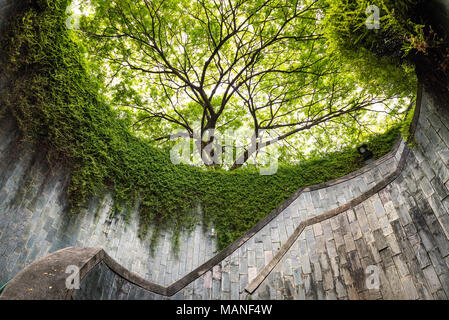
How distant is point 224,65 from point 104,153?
578cm

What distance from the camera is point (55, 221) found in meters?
4.78

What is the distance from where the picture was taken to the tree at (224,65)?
7348 millimetres

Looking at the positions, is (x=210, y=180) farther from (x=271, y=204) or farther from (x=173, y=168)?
(x=271, y=204)

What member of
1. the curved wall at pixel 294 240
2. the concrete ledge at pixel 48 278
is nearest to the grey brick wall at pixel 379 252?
the curved wall at pixel 294 240

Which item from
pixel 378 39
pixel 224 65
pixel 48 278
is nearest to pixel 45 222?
pixel 48 278

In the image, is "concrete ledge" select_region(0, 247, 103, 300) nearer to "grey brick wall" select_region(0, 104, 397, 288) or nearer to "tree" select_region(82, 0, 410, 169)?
"grey brick wall" select_region(0, 104, 397, 288)

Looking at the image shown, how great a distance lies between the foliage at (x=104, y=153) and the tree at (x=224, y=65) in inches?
78.3

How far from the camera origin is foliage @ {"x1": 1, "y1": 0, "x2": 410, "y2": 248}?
4.34m

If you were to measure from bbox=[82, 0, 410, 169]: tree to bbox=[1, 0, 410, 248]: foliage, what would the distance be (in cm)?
199

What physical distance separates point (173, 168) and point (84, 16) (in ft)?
17.2

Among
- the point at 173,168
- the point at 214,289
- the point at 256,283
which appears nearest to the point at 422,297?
the point at 256,283

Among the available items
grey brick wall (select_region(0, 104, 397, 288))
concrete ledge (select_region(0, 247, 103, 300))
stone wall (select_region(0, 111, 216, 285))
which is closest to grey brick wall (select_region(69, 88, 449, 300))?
concrete ledge (select_region(0, 247, 103, 300))

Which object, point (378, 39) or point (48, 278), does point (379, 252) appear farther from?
point (48, 278)

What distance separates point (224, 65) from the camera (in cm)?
945
